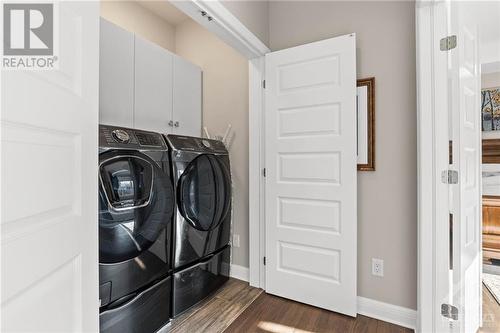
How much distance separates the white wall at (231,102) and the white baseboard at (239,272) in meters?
0.05

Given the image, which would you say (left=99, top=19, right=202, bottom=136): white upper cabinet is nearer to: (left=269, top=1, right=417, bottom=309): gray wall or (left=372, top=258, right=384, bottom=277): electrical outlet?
(left=269, top=1, right=417, bottom=309): gray wall

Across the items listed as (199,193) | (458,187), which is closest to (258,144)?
(199,193)

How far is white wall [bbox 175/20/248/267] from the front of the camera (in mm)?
2490

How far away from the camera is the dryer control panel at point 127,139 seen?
1361 mm

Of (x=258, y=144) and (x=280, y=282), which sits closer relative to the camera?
(x=280, y=282)

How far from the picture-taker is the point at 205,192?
79.5 inches

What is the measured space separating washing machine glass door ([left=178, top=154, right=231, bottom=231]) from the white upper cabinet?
1.96 ft

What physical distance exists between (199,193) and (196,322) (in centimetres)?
88

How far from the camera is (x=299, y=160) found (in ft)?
6.77

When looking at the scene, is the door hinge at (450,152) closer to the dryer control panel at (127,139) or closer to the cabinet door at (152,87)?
the dryer control panel at (127,139)

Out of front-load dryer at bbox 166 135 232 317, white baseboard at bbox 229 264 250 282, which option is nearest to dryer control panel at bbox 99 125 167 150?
front-load dryer at bbox 166 135 232 317

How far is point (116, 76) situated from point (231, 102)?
3.39ft

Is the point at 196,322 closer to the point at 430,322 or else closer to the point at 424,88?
the point at 430,322

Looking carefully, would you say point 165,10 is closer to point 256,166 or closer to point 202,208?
point 256,166
